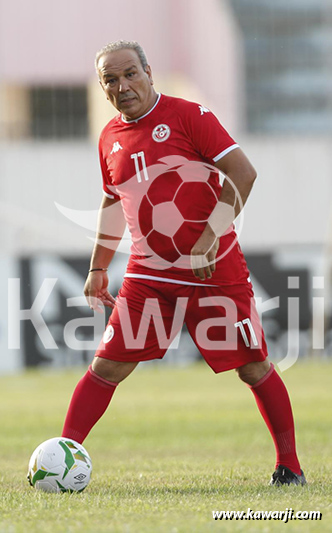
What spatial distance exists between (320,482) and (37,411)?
256 inches

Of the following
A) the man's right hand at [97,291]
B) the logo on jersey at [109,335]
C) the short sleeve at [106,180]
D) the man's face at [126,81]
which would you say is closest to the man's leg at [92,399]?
the logo on jersey at [109,335]

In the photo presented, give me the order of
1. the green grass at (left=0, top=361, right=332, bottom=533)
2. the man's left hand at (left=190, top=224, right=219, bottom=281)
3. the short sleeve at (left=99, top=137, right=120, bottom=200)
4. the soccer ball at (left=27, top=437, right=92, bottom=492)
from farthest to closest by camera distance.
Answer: the short sleeve at (left=99, top=137, right=120, bottom=200), the soccer ball at (left=27, top=437, right=92, bottom=492), the man's left hand at (left=190, top=224, right=219, bottom=281), the green grass at (left=0, top=361, right=332, bottom=533)

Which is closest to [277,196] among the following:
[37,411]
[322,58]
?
[37,411]

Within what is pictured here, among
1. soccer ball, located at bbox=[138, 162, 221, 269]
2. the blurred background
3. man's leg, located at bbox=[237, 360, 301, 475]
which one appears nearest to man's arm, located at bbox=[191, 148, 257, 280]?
soccer ball, located at bbox=[138, 162, 221, 269]

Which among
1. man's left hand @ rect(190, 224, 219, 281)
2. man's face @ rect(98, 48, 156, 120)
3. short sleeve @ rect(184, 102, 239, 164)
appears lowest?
man's left hand @ rect(190, 224, 219, 281)

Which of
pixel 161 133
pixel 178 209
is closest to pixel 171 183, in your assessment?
pixel 178 209

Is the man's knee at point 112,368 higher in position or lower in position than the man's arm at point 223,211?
lower

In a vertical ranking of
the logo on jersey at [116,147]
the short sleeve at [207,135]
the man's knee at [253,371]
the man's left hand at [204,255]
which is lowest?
the man's knee at [253,371]

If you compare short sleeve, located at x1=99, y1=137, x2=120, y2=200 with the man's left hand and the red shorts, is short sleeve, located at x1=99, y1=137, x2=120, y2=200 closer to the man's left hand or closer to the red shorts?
the red shorts

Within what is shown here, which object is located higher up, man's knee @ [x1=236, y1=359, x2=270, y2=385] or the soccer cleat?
man's knee @ [x1=236, y1=359, x2=270, y2=385]

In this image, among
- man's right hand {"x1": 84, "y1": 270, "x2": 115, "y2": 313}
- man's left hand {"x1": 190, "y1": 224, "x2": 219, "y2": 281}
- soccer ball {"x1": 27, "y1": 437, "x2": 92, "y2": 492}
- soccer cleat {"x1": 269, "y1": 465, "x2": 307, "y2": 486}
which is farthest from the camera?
man's right hand {"x1": 84, "y1": 270, "x2": 115, "y2": 313}

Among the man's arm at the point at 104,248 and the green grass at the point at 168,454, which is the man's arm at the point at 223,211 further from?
the green grass at the point at 168,454

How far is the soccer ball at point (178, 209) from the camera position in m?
5.00

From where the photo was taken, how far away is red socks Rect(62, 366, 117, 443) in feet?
16.9
